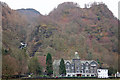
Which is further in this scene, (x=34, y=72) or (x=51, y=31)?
(x=51, y=31)

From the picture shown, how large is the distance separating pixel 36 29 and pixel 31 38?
6600mm

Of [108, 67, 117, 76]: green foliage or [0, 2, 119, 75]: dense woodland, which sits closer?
[108, 67, 117, 76]: green foliage

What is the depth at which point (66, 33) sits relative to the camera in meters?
142

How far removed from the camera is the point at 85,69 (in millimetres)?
83062

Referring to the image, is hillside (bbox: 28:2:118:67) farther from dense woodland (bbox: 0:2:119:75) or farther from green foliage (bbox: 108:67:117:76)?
green foliage (bbox: 108:67:117:76)

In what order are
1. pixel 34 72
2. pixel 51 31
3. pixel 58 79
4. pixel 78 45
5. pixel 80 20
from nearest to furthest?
pixel 58 79, pixel 34 72, pixel 78 45, pixel 51 31, pixel 80 20

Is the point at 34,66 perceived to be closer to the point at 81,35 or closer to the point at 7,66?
the point at 7,66

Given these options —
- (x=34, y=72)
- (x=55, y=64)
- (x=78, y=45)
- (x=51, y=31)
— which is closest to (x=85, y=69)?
(x=55, y=64)

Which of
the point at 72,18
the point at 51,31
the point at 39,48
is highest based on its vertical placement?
the point at 72,18

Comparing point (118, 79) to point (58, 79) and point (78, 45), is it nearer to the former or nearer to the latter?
point (58, 79)

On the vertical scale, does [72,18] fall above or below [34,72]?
above

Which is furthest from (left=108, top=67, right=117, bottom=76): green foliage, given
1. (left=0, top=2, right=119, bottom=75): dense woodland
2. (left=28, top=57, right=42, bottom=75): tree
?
(left=28, top=57, right=42, bottom=75): tree

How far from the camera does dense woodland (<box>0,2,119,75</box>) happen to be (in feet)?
378

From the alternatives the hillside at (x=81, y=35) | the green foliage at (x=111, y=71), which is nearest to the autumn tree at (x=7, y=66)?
the green foliage at (x=111, y=71)
